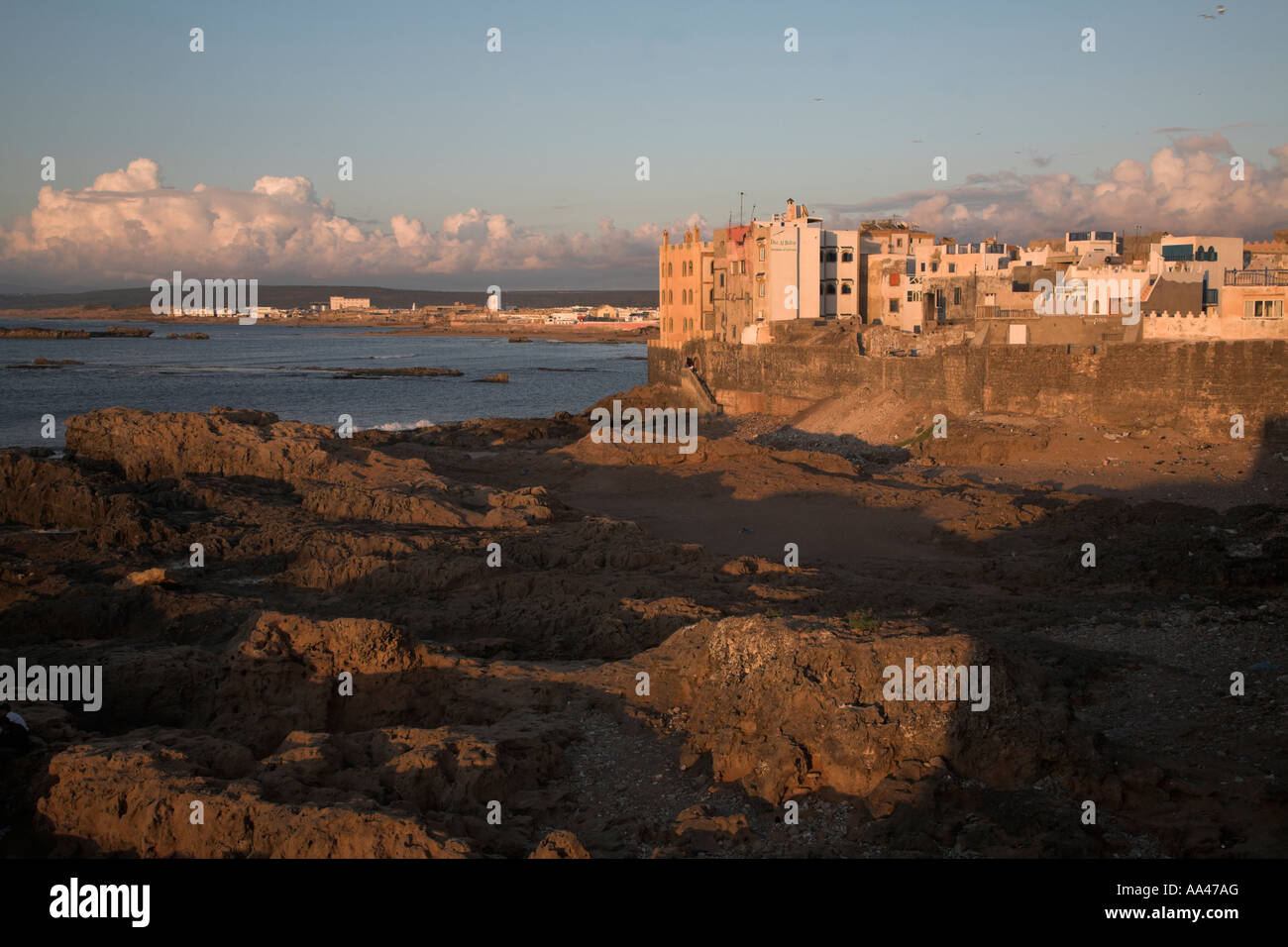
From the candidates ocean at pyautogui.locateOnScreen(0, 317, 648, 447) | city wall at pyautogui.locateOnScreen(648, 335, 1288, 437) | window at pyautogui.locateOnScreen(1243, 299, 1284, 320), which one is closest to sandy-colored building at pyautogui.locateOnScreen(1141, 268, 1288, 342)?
window at pyautogui.locateOnScreen(1243, 299, 1284, 320)

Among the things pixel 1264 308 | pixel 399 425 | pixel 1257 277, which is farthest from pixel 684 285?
pixel 1264 308

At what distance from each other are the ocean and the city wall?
21679mm

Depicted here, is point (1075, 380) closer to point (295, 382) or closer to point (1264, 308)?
point (1264, 308)

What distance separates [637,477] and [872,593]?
12.5 m

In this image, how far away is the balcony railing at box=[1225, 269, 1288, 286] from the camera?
32844mm

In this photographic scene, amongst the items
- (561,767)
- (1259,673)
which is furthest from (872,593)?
(561,767)

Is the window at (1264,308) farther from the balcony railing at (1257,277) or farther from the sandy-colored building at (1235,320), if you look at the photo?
the balcony railing at (1257,277)

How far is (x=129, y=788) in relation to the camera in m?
7.04

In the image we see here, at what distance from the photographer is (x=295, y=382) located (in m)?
79.3

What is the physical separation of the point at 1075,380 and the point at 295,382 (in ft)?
210

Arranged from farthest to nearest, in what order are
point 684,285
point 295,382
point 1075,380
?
point 295,382 < point 684,285 < point 1075,380

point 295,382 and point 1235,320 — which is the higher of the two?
point 1235,320

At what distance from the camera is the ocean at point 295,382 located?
189 ft

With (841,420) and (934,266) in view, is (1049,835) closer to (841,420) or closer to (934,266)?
(841,420)
